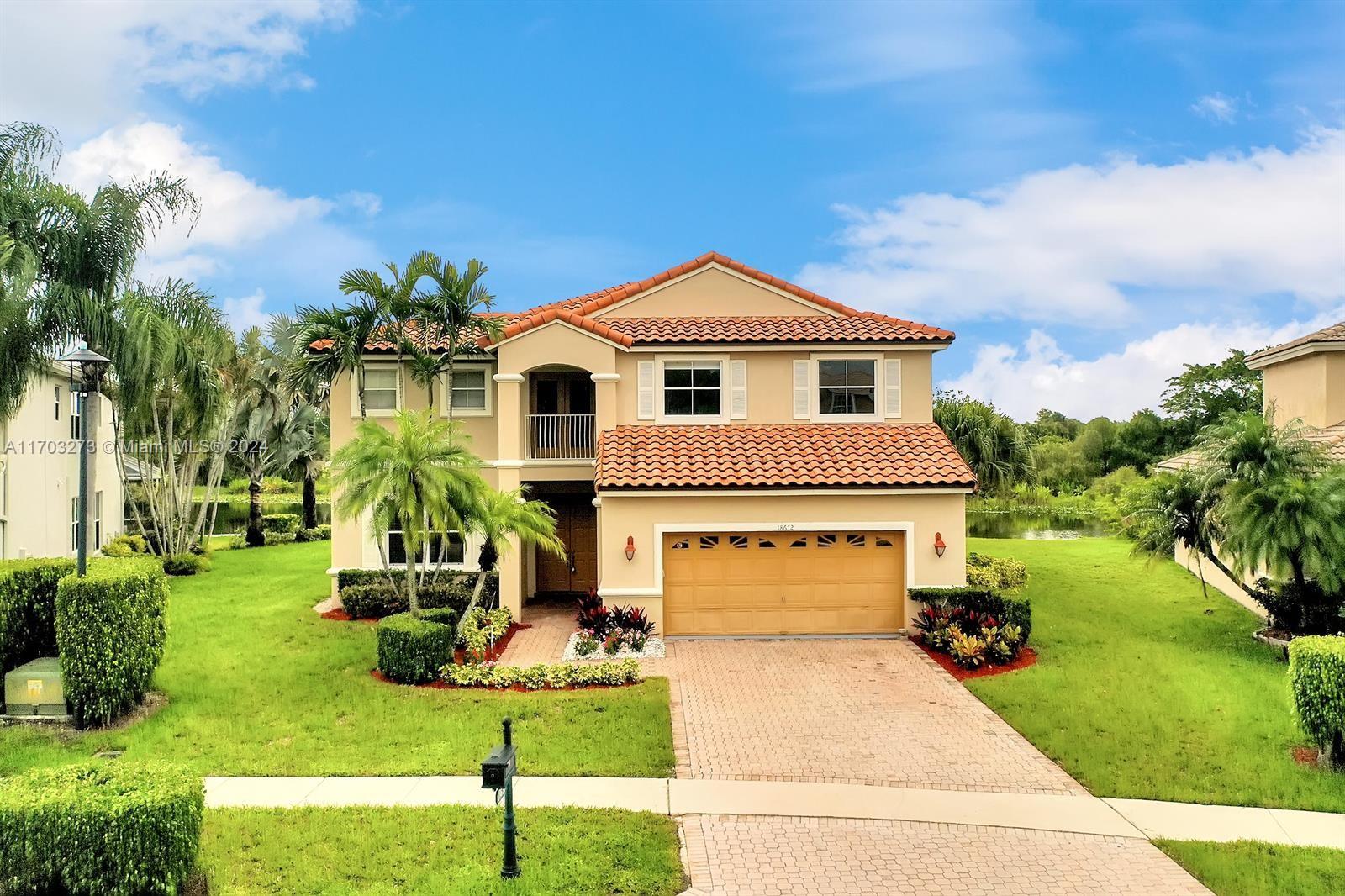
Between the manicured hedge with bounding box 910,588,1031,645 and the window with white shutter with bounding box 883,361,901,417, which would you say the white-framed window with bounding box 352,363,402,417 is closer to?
the window with white shutter with bounding box 883,361,901,417

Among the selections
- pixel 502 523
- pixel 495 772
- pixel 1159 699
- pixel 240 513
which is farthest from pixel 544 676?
pixel 240 513

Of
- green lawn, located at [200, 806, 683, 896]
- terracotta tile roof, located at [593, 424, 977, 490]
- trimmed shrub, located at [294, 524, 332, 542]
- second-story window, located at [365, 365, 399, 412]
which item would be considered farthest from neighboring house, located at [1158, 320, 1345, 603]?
trimmed shrub, located at [294, 524, 332, 542]

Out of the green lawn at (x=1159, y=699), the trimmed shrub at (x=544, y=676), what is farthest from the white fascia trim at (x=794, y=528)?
the trimmed shrub at (x=544, y=676)

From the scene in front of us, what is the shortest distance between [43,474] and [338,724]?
62.3 feet

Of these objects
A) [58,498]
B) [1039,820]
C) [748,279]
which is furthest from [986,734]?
[58,498]

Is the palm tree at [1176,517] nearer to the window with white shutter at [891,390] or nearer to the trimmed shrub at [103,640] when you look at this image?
the window with white shutter at [891,390]

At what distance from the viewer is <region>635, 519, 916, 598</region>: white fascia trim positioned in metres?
16.9

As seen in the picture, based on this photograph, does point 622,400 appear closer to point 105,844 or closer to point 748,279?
point 748,279

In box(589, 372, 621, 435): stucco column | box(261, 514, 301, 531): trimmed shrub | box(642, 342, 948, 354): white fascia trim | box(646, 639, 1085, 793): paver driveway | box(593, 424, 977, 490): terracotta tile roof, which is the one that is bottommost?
box(646, 639, 1085, 793): paver driveway

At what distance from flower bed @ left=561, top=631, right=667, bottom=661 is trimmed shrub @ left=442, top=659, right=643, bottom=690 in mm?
1326

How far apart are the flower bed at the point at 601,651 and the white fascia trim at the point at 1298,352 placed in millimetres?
17402

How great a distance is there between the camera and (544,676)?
44.4 feet

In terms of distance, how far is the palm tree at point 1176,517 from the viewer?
1591 centimetres

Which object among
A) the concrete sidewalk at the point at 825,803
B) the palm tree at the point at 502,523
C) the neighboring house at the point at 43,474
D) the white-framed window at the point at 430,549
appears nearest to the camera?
Result: the concrete sidewalk at the point at 825,803
